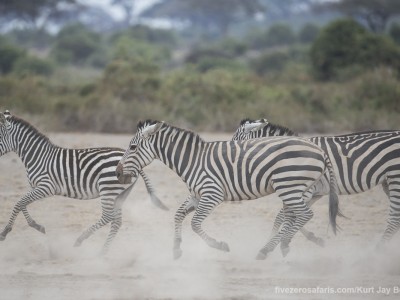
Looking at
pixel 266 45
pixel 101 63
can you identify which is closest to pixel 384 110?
pixel 101 63

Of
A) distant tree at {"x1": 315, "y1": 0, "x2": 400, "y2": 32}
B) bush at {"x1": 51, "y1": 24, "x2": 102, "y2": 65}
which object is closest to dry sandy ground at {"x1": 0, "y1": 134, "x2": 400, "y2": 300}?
bush at {"x1": 51, "y1": 24, "x2": 102, "y2": 65}

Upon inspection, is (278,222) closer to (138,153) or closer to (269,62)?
(138,153)

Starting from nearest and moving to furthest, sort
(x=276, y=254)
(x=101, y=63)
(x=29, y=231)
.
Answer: (x=276, y=254), (x=29, y=231), (x=101, y=63)

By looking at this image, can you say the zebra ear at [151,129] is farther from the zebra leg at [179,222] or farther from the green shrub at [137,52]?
the green shrub at [137,52]

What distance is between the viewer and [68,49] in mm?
47281

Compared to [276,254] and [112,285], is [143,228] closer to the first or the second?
[276,254]

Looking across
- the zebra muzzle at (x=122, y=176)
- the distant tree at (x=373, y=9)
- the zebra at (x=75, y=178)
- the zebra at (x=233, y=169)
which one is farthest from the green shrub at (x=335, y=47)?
the distant tree at (x=373, y=9)

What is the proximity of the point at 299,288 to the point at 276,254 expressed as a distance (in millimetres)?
1592

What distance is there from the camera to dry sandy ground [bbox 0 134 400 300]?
770 cm

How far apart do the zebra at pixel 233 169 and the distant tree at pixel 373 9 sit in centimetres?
4833

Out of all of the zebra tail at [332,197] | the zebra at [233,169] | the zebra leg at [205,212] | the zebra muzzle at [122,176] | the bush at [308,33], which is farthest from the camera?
the bush at [308,33]

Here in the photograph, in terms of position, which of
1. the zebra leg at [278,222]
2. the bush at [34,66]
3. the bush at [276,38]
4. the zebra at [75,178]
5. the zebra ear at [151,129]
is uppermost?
the bush at [276,38]

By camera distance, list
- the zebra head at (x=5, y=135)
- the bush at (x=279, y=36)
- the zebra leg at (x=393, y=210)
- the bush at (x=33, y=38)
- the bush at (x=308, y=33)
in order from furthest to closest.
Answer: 1. the bush at (x=33, y=38)
2. the bush at (x=279, y=36)
3. the bush at (x=308, y=33)
4. the zebra head at (x=5, y=135)
5. the zebra leg at (x=393, y=210)

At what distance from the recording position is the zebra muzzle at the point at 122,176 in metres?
8.93
